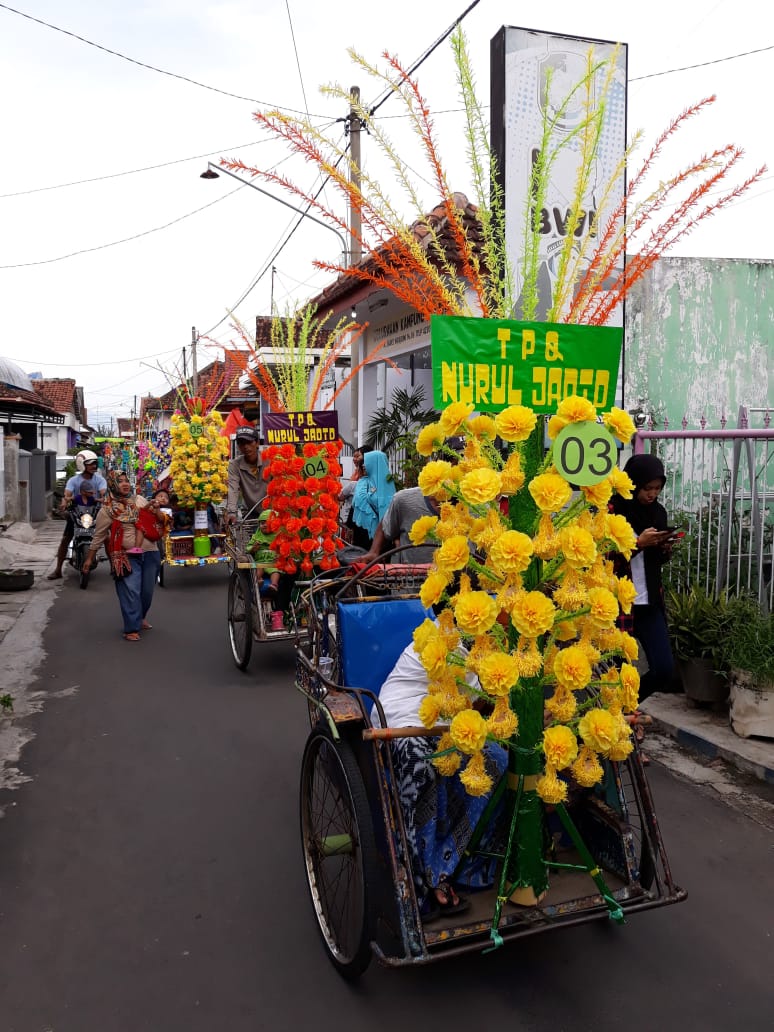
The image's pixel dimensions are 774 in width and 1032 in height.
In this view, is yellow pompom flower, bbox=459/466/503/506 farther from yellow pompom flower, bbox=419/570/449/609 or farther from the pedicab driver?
the pedicab driver

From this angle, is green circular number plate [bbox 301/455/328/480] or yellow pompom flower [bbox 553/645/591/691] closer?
yellow pompom flower [bbox 553/645/591/691]

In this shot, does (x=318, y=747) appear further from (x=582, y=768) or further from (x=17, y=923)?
(x=17, y=923)

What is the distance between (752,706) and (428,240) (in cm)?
398

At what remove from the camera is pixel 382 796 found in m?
2.67

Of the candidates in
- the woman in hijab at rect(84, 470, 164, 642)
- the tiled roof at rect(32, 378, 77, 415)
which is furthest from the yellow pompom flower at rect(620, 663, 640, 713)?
the tiled roof at rect(32, 378, 77, 415)

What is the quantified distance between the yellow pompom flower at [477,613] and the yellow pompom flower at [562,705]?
34cm

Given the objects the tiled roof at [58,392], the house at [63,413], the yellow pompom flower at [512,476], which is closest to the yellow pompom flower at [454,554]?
the yellow pompom flower at [512,476]

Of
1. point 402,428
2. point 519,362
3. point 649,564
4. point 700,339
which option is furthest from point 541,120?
point 402,428

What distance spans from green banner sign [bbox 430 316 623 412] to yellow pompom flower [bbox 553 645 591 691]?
2.84ft

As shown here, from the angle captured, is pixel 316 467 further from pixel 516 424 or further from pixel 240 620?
pixel 516 424

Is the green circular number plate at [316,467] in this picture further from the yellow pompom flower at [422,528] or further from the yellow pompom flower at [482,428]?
the yellow pompom flower at [482,428]

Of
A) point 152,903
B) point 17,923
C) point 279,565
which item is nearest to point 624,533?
point 152,903

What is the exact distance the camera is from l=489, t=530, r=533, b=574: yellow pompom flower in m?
2.56

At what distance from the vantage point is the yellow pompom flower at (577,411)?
2.71 meters
